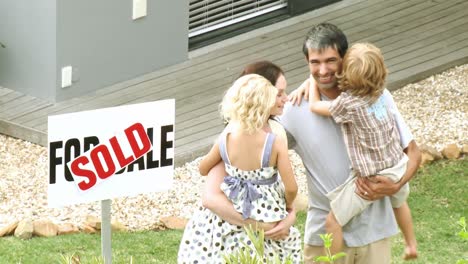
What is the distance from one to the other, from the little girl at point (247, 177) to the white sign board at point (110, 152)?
320 millimetres

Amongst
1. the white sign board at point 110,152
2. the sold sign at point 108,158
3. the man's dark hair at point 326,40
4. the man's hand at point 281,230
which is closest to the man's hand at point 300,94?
the man's dark hair at point 326,40

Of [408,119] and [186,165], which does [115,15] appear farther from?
[408,119]

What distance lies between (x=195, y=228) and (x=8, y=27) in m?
5.75

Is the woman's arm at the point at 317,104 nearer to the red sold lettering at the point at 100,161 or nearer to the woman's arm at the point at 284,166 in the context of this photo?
the woman's arm at the point at 284,166

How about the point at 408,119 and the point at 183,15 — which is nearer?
the point at 408,119

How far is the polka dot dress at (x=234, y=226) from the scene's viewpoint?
20.7ft

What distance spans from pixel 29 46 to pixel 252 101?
5.84 m

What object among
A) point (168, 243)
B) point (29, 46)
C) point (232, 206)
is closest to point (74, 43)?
point (29, 46)

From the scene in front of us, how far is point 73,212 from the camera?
952 centimetres

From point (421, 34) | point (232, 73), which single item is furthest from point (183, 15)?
point (421, 34)

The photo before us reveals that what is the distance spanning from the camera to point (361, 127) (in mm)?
6250

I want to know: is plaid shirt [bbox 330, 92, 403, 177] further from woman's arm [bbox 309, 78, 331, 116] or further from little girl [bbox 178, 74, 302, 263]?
little girl [bbox 178, 74, 302, 263]

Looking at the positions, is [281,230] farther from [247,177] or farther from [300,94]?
[300,94]

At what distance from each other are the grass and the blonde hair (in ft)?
7.23
